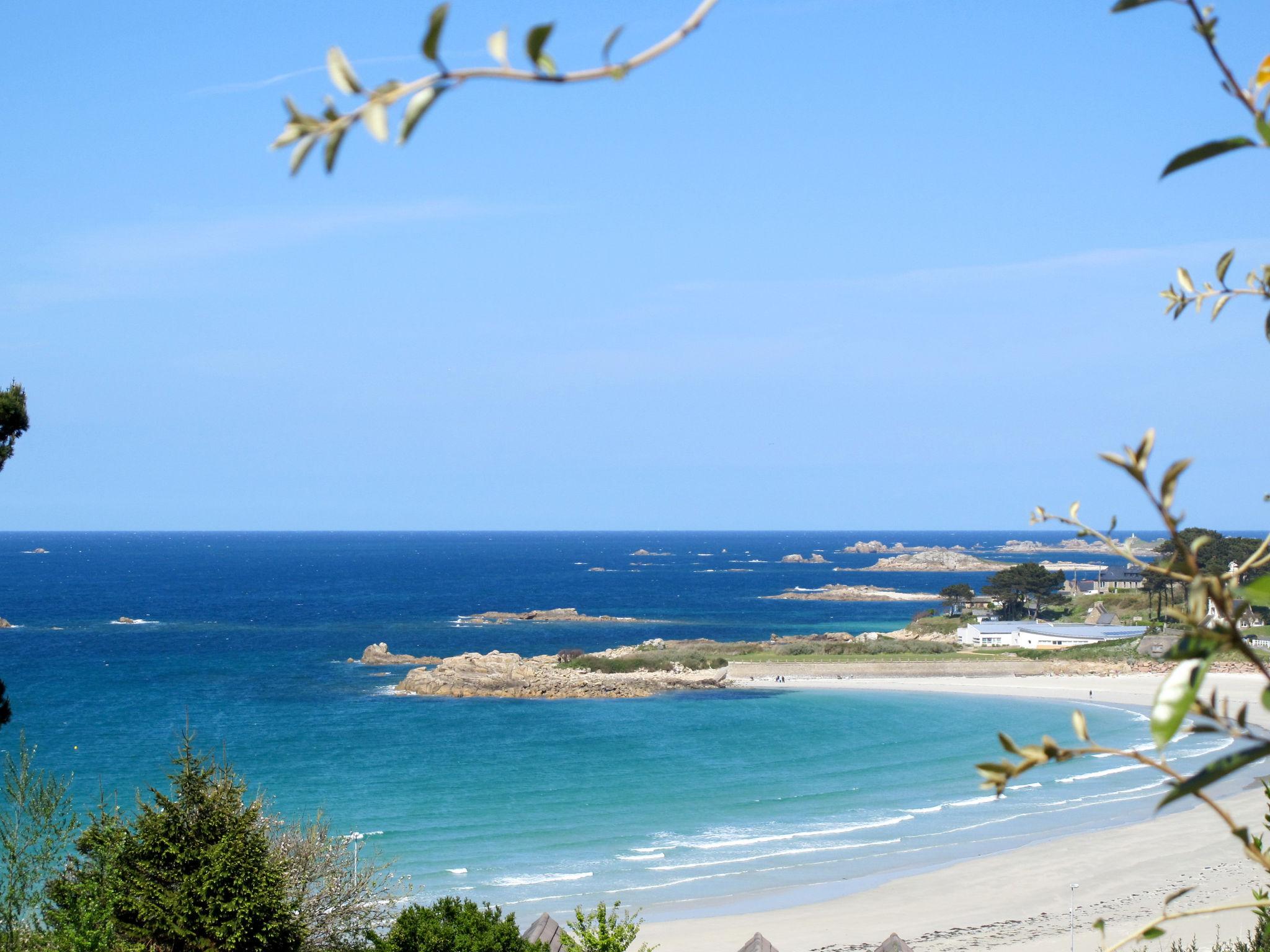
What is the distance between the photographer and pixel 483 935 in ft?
42.0

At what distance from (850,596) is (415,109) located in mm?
128657

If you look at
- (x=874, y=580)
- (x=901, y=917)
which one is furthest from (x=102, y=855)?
(x=874, y=580)

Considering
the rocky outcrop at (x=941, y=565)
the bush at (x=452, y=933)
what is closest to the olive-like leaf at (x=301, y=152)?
the bush at (x=452, y=933)

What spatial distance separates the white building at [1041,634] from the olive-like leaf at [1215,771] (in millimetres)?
70243

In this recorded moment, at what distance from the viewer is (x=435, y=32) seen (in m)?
1.14

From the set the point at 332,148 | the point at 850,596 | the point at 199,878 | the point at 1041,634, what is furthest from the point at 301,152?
the point at 850,596

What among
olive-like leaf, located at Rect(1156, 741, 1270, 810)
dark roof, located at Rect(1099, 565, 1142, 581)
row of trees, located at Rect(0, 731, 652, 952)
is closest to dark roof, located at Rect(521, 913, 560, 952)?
row of trees, located at Rect(0, 731, 652, 952)

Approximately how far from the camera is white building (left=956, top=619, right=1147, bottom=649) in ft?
220

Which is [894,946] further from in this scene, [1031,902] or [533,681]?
[533,681]

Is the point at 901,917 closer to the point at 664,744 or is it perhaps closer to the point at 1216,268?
the point at 664,744

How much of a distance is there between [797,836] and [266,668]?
1680 inches

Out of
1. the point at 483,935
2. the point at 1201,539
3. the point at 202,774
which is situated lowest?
the point at 483,935

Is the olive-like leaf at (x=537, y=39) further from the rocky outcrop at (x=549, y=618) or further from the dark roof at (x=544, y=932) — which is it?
the rocky outcrop at (x=549, y=618)

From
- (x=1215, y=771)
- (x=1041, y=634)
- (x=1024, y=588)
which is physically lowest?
(x=1041, y=634)
